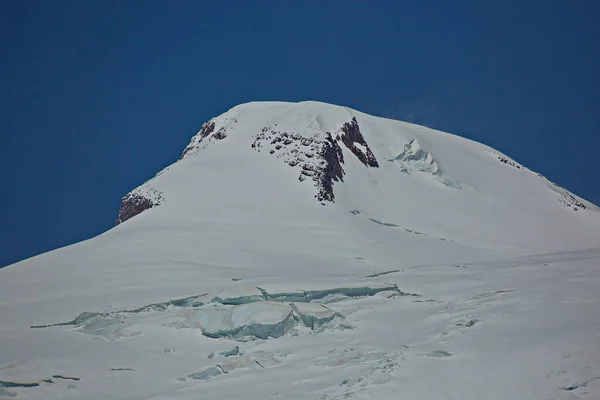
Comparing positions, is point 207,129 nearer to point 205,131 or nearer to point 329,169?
point 205,131

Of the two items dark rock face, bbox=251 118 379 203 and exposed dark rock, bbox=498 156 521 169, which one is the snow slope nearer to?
dark rock face, bbox=251 118 379 203

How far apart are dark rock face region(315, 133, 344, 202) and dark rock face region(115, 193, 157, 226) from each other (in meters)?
13.4

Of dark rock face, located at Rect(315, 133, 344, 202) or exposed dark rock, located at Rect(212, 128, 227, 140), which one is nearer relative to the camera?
dark rock face, located at Rect(315, 133, 344, 202)

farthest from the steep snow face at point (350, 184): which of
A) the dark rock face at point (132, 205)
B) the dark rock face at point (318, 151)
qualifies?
the dark rock face at point (132, 205)

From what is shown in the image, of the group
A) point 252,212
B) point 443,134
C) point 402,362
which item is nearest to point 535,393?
point 402,362

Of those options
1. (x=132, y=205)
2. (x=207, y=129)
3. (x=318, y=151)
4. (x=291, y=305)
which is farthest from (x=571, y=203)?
(x=291, y=305)

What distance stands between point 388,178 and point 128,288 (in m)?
34.8

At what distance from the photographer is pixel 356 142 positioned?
56094mm

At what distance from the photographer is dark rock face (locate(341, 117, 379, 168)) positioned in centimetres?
5456

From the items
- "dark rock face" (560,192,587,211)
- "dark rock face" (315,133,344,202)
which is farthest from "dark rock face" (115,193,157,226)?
"dark rock face" (560,192,587,211)

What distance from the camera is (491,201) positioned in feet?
186

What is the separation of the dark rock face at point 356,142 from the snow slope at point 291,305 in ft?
26.4

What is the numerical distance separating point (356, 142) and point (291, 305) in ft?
129

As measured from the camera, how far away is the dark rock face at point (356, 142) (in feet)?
179
